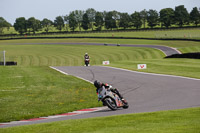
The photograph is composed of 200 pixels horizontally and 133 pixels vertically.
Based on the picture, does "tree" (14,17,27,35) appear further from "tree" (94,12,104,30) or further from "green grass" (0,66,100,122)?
"green grass" (0,66,100,122)

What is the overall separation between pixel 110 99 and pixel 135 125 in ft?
12.0

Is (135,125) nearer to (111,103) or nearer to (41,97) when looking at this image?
(111,103)

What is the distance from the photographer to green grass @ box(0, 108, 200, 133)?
28.6ft

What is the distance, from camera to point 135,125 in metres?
9.47

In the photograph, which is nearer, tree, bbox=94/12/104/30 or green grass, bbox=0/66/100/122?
green grass, bbox=0/66/100/122

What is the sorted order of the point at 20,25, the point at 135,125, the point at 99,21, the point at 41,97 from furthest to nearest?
the point at 20,25 → the point at 99,21 → the point at 41,97 → the point at 135,125

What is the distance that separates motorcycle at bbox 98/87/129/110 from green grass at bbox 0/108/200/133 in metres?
1.91

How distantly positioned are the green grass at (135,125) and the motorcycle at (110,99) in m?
1.91

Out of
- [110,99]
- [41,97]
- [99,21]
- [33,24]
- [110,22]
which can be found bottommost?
[41,97]

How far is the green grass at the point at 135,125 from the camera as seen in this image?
28.6 feet

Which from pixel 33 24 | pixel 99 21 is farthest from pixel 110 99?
pixel 33 24

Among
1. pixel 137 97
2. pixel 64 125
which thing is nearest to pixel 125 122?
pixel 64 125

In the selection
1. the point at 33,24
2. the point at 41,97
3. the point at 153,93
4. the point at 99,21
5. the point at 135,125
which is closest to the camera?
the point at 135,125

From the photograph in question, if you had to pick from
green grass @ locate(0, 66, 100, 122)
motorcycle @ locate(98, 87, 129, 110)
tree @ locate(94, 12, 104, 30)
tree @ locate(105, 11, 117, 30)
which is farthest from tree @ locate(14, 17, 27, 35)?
motorcycle @ locate(98, 87, 129, 110)
